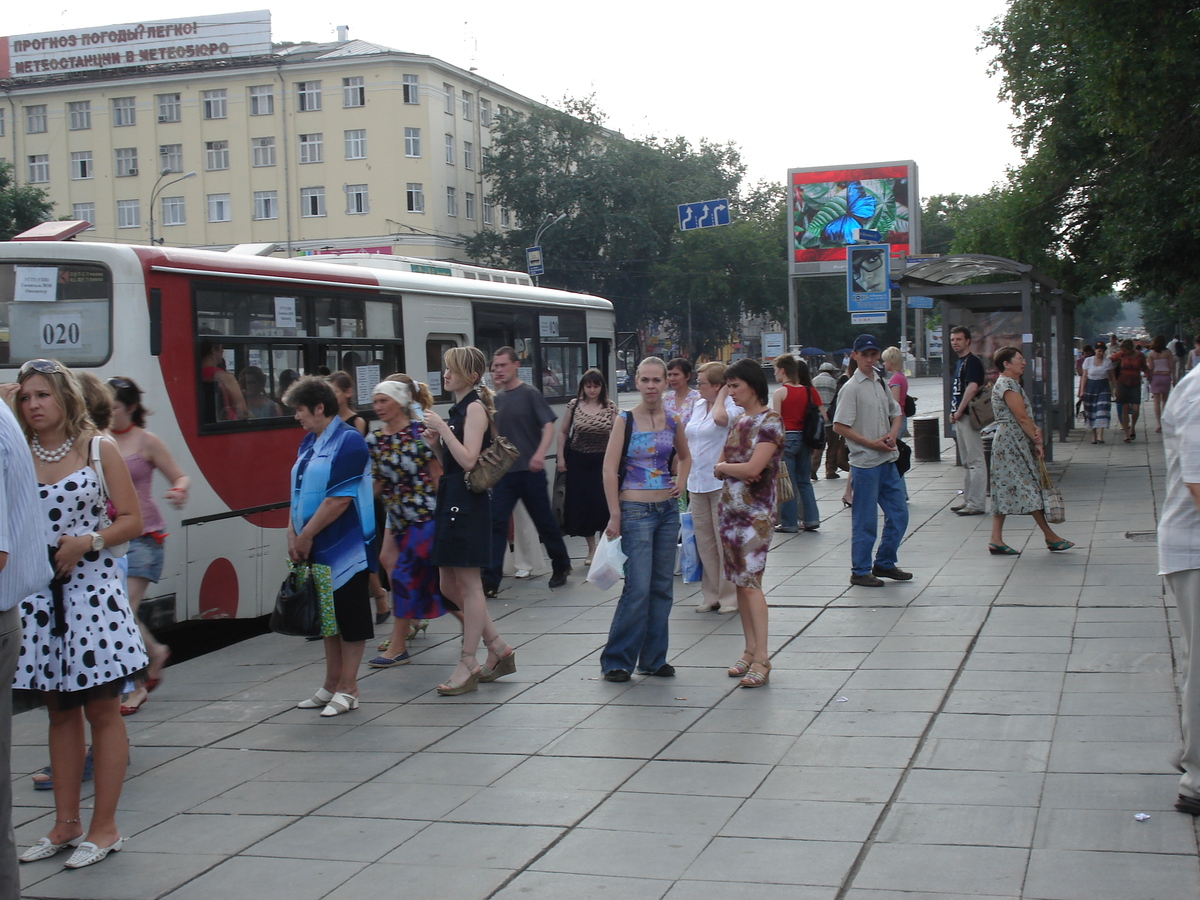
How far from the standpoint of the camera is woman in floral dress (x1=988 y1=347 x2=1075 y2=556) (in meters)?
9.80

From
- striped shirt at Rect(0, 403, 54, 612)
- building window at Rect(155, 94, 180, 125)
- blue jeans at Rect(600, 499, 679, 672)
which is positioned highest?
building window at Rect(155, 94, 180, 125)

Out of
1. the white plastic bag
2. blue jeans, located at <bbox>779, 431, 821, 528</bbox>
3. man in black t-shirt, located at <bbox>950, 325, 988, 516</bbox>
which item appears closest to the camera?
the white plastic bag

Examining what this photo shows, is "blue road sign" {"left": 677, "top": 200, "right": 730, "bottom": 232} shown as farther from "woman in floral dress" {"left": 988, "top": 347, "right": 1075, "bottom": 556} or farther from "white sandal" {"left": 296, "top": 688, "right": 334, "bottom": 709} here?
"white sandal" {"left": 296, "top": 688, "right": 334, "bottom": 709}

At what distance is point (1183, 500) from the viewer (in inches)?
171

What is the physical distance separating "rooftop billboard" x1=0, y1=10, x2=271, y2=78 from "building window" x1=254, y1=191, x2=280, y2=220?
6429 mm

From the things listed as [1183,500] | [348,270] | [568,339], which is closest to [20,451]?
[1183,500]

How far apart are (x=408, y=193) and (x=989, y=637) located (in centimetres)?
5361

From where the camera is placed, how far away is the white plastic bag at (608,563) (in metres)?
6.39

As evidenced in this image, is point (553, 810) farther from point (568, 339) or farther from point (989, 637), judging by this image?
point (568, 339)

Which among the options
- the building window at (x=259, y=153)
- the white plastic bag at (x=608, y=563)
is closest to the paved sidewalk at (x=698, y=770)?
the white plastic bag at (x=608, y=563)

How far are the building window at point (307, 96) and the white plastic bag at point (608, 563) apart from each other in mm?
55625

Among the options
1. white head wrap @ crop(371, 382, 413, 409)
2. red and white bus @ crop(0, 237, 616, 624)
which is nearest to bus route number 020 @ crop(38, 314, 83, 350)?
red and white bus @ crop(0, 237, 616, 624)

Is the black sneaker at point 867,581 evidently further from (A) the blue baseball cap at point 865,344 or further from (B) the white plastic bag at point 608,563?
(B) the white plastic bag at point 608,563

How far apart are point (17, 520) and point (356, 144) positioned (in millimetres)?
56838
